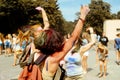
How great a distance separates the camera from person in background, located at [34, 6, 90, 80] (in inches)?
161

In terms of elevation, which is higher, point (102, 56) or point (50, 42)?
Result: point (50, 42)

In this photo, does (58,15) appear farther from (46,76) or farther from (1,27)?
(46,76)

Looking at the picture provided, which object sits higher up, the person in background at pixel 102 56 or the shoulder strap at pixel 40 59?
the shoulder strap at pixel 40 59

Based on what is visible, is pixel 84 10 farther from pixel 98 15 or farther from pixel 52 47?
pixel 98 15

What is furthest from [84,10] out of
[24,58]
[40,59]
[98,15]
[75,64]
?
[98,15]

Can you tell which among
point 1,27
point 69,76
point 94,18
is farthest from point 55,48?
point 94,18

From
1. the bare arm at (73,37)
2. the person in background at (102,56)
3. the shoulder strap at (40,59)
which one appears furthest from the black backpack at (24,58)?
the person in background at (102,56)

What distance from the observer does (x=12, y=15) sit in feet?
174

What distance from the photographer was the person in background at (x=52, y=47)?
4102mm

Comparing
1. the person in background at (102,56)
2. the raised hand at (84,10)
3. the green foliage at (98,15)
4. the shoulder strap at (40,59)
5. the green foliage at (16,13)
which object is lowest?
the green foliage at (98,15)

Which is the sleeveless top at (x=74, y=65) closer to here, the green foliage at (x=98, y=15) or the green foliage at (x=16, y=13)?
the green foliage at (x=16, y=13)

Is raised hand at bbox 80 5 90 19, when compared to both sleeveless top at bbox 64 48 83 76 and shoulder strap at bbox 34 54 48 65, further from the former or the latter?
sleeveless top at bbox 64 48 83 76

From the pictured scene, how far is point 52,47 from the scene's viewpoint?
410 cm

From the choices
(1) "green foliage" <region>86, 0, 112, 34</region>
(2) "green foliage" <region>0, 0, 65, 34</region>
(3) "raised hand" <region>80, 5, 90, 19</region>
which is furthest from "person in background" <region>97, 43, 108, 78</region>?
(1) "green foliage" <region>86, 0, 112, 34</region>
